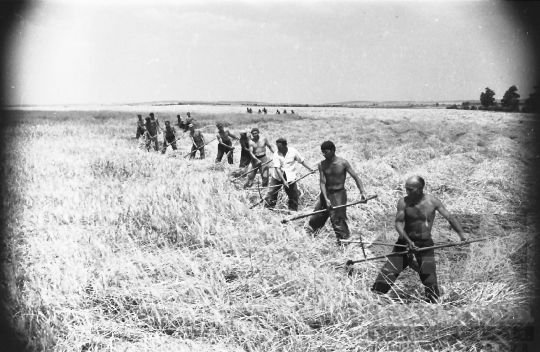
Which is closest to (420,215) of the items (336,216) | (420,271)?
(420,271)

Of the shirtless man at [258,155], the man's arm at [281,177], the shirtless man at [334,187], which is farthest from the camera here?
the shirtless man at [258,155]

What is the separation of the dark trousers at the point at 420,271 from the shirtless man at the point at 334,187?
1.31 m

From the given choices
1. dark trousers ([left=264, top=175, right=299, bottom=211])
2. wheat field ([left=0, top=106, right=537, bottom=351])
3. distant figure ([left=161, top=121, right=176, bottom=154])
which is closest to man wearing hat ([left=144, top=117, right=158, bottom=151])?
distant figure ([left=161, top=121, right=176, bottom=154])

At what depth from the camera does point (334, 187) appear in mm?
5266

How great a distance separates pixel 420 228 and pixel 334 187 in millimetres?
1709

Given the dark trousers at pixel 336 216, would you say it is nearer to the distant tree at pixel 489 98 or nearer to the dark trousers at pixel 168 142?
the dark trousers at pixel 168 142

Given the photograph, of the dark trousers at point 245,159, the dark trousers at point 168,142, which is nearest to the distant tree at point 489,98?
the dark trousers at point 168,142

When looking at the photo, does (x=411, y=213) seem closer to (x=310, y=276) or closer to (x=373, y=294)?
(x=373, y=294)

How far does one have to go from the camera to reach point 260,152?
8.45 metres

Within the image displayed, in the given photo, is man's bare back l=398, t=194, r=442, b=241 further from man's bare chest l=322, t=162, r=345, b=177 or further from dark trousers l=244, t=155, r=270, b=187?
dark trousers l=244, t=155, r=270, b=187

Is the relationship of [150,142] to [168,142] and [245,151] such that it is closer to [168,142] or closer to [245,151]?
[168,142]

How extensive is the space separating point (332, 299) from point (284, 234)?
1.77 meters

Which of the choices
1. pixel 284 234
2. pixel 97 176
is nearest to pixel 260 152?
pixel 284 234

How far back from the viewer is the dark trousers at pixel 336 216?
5.18m
